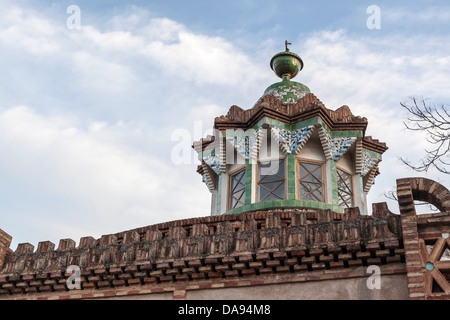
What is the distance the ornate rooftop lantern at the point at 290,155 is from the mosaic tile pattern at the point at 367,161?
3cm

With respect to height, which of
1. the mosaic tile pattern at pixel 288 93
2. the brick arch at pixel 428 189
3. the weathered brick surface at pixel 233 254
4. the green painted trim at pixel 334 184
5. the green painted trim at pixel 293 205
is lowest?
the weathered brick surface at pixel 233 254

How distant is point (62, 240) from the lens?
12.2 meters

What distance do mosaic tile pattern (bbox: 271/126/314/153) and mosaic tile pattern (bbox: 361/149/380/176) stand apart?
2.15m

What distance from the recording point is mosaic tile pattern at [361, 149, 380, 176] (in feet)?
56.7

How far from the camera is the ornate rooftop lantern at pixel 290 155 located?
52.1 ft

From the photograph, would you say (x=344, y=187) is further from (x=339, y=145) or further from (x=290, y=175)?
(x=290, y=175)

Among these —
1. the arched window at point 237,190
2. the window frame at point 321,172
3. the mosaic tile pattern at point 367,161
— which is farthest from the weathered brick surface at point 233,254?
the mosaic tile pattern at point 367,161

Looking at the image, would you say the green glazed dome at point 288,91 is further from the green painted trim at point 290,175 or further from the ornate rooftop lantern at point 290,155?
the green painted trim at point 290,175

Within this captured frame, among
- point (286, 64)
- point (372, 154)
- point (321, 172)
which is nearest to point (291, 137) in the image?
point (321, 172)

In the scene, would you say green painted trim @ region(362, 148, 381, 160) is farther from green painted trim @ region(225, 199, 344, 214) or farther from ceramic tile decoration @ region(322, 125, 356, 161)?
green painted trim @ region(225, 199, 344, 214)

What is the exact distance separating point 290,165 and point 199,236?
5.94 meters

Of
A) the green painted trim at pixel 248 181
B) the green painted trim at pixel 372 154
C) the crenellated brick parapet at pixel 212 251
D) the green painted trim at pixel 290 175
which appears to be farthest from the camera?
the green painted trim at pixel 372 154
